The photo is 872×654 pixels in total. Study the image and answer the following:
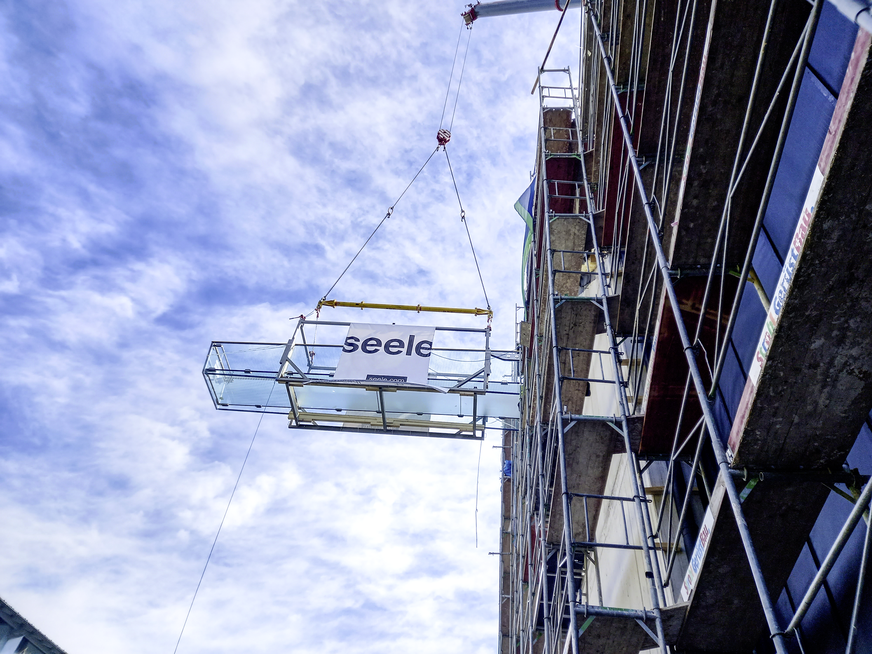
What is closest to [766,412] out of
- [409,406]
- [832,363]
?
[832,363]

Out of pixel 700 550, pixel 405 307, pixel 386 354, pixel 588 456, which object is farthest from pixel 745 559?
pixel 405 307

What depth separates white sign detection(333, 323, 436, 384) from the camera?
14.8 meters

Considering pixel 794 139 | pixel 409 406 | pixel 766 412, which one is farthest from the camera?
pixel 409 406

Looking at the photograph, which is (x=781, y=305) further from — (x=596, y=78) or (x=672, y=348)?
(x=596, y=78)

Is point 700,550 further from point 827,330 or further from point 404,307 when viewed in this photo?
point 404,307

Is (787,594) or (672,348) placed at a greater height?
(672,348)

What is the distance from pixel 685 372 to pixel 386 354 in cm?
995

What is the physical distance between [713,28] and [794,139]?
1129 mm

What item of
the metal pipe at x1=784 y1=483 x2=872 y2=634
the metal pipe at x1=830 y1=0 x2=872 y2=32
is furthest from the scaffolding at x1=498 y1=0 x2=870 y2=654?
the metal pipe at x1=830 y1=0 x2=872 y2=32

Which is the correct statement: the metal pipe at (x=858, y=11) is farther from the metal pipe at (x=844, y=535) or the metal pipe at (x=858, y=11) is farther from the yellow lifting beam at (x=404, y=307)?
the yellow lifting beam at (x=404, y=307)

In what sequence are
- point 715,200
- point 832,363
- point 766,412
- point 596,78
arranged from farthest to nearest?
1. point 596,78
2. point 715,200
3. point 766,412
4. point 832,363

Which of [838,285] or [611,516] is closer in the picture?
[838,285]

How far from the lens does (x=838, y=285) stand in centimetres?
315

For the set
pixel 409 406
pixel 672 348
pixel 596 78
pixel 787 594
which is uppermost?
pixel 596 78
